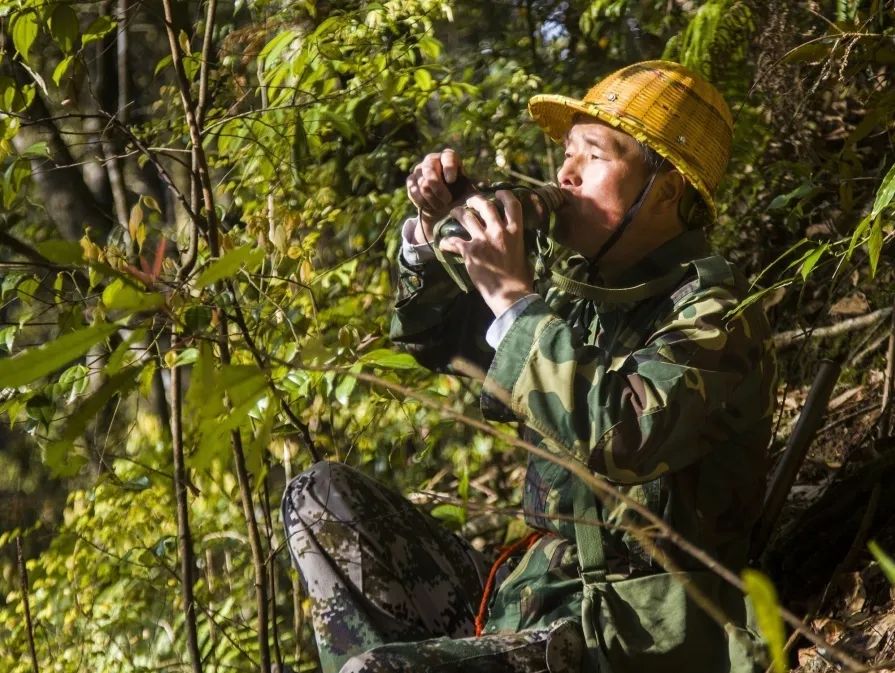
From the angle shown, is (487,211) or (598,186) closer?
(487,211)

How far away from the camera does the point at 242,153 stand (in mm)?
3287

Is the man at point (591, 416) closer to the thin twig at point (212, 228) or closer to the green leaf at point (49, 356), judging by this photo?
the thin twig at point (212, 228)

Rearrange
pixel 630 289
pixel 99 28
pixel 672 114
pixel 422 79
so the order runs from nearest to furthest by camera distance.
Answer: pixel 630 289 < pixel 672 114 < pixel 99 28 < pixel 422 79

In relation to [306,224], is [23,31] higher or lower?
higher

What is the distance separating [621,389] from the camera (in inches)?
78.2

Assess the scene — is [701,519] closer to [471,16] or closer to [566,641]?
[566,641]

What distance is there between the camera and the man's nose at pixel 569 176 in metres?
2.42

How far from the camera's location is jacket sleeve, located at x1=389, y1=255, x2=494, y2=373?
2.53 meters

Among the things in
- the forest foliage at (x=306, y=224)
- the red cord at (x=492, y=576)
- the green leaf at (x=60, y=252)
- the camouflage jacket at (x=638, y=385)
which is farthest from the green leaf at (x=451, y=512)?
the green leaf at (x=60, y=252)

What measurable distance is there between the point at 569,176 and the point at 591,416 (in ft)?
2.24

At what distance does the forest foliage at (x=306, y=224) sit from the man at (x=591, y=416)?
0.64 feet

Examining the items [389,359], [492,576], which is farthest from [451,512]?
[389,359]

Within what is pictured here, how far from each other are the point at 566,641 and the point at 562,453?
1.18 feet

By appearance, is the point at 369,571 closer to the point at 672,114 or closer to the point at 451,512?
the point at 451,512
